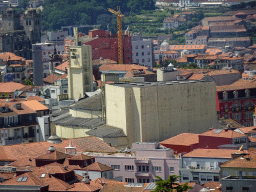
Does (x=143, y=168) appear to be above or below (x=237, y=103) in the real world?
above

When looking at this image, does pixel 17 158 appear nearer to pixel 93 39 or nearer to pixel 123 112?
pixel 123 112

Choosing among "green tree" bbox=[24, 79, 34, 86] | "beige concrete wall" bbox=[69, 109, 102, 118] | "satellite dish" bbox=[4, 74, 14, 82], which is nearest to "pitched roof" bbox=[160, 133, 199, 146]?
"beige concrete wall" bbox=[69, 109, 102, 118]

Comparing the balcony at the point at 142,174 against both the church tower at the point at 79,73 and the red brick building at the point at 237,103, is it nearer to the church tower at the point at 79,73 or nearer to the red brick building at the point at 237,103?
the church tower at the point at 79,73

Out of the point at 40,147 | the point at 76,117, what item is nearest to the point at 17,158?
the point at 40,147

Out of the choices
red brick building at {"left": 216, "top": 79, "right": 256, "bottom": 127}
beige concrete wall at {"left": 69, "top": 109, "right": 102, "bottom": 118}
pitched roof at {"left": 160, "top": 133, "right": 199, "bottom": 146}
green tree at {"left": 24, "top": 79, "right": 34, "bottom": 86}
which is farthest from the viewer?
green tree at {"left": 24, "top": 79, "right": 34, "bottom": 86}

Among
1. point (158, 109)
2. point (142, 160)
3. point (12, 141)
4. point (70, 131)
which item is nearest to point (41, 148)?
point (142, 160)

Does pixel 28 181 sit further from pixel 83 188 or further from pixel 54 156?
pixel 54 156

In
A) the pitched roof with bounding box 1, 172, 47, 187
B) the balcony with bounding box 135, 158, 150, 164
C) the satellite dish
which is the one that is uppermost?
the pitched roof with bounding box 1, 172, 47, 187

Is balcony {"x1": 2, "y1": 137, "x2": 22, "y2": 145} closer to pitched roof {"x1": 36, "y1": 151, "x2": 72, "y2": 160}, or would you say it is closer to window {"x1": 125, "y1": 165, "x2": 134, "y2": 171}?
pitched roof {"x1": 36, "y1": 151, "x2": 72, "y2": 160}
